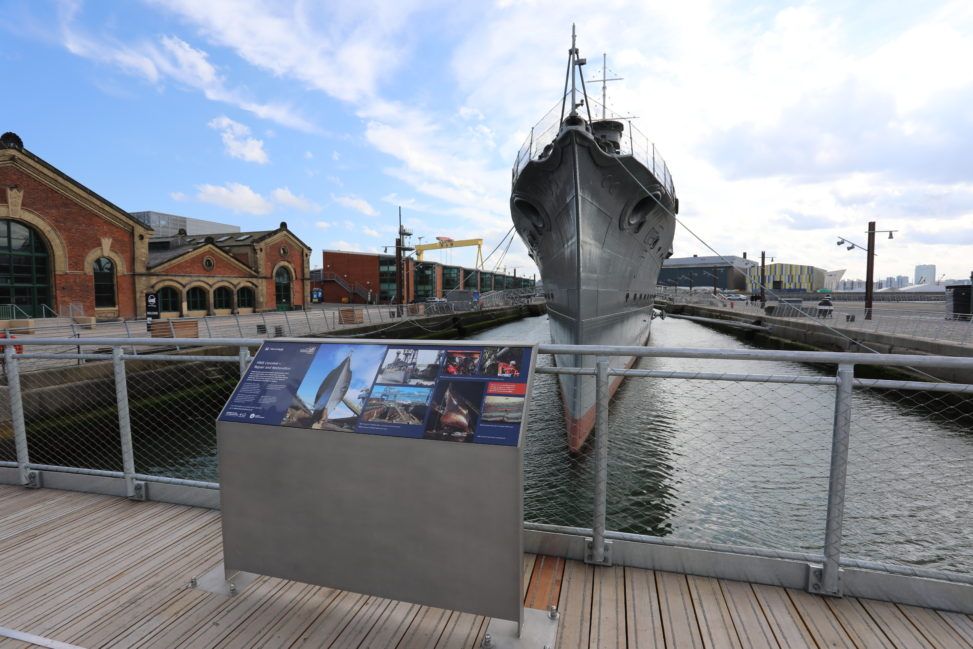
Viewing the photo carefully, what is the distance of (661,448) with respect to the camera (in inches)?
334

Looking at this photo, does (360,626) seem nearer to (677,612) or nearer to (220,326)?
(677,612)

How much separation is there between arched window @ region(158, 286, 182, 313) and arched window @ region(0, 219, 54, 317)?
540 cm

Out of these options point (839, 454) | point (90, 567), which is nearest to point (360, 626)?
point (90, 567)

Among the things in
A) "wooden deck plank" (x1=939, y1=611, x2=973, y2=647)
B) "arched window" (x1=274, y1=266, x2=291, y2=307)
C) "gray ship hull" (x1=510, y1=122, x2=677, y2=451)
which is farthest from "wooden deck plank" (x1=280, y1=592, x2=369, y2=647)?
"arched window" (x1=274, y1=266, x2=291, y2=307)

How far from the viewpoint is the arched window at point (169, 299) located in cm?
2680

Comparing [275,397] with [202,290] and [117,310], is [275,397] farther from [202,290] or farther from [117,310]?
[202,290]

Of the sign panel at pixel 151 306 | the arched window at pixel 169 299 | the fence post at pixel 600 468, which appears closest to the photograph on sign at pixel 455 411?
the fence post at pixel 600 468

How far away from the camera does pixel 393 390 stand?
2191 millimetres

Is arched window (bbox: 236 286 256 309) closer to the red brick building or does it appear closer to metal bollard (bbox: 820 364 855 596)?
the red brick building

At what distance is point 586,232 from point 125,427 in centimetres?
788

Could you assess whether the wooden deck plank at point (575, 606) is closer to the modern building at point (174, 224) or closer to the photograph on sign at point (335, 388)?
the photograph on sign at point (335, 388)

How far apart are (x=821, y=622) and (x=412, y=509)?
6.63ft

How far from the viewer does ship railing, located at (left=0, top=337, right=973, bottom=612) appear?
2.39 meters

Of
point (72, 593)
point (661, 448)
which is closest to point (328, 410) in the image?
point (72, 593)
